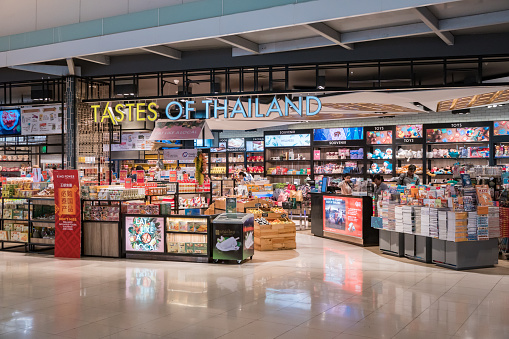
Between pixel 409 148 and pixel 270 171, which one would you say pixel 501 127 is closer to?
pixel 409 148

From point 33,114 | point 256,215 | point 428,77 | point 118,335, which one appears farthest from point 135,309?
point 428,77

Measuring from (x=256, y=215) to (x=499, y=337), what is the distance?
654 cm

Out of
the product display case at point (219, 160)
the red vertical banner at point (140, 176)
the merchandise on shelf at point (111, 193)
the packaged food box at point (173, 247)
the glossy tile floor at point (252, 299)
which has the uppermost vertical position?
the product display case at point (219, 160)

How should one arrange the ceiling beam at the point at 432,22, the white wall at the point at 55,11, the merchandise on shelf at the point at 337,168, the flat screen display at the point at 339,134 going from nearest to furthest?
the ceiling beam at the point at 432,22
the white wall at the point at 55,11
the flat screen display at the point at 339,134
the merchandise on shelf at the point at 337,168

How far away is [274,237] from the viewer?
34.3ft

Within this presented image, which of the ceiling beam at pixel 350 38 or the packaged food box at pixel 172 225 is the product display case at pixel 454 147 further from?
the packaged food box at pixel 172 225

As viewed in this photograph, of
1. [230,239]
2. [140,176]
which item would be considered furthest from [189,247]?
[140,176]

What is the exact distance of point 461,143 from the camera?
15.9 meters

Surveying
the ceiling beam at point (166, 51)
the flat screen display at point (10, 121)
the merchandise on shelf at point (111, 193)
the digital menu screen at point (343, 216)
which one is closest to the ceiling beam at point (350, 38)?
the ceiling beam at point (166, 51)

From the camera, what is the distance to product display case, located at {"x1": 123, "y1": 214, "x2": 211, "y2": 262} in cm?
905

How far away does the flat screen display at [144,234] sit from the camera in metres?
9.27

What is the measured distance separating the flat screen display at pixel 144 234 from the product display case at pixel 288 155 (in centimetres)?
938

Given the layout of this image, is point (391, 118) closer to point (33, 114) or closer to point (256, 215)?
point (256, 215)

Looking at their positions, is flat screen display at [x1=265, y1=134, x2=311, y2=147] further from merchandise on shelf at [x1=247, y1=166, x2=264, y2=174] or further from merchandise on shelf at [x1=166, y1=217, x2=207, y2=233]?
merchandise on shelf at [x1=166, y1=217, x2=207, y2=233]
